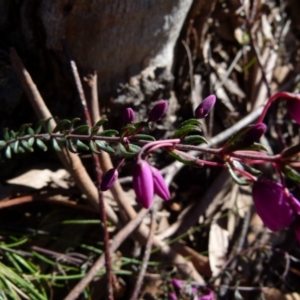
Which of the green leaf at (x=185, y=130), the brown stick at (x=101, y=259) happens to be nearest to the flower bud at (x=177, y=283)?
the brown stick at (x=101, y=259)

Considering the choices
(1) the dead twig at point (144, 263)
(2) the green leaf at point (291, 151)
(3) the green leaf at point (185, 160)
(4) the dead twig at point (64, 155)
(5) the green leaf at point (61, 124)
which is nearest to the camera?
(2) the green leaf at point (291, 151)

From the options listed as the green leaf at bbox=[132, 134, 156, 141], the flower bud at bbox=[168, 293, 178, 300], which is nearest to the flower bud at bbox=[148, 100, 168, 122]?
the green leaf at bbox=[132, 134, 156, 141]

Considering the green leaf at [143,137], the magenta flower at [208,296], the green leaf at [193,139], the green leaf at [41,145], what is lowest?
the magenta flower at [208,296]

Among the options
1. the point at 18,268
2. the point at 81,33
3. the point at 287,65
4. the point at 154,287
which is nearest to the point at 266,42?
the point at 287,65

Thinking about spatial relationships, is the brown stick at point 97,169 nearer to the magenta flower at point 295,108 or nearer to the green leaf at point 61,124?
the green leaf at point 61,124

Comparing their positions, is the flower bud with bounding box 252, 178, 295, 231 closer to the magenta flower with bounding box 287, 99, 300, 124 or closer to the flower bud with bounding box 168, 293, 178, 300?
the magenta flower with bounding box 287, 99, 300, 124

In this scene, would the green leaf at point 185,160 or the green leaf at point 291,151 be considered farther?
the green leaf at point 185,160

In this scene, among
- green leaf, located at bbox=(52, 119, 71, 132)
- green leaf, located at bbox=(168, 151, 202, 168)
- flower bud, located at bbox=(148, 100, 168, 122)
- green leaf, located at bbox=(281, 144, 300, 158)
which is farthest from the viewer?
green leaf, located at bbox=(52, 119, 71, 132)

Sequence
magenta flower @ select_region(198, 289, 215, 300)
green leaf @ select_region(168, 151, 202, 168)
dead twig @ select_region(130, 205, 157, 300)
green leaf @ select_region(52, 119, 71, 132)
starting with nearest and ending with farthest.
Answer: green leaf @ select_region(168, 151, 202, 168), green leaf @ select_region(52, 119, 71, 132), dead twig @ select_region(130, 205, 157, 300), magenta flower @ select_region(198, 289, 215, 300)

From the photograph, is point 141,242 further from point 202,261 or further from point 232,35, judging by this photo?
point 232,35
